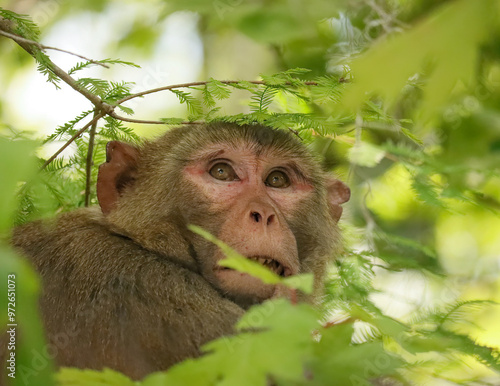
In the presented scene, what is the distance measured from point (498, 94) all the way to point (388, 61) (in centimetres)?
129

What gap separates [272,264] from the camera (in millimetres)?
3332

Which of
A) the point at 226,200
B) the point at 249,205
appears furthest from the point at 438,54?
the point at 226,200

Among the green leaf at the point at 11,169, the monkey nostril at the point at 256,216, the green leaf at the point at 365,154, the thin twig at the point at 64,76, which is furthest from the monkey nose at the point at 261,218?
the green leaf at the point at 11,169

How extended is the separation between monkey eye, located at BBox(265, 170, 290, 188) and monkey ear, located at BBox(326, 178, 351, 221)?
1.94ft

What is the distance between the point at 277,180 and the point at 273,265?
892 millimetres

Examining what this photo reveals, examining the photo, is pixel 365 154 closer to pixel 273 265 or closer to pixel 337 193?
pixel 337 193

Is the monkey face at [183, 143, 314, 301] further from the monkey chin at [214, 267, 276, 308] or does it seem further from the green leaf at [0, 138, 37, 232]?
the green leaf at [0, 138, 37, 232]

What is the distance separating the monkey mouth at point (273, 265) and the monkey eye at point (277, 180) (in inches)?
32.4

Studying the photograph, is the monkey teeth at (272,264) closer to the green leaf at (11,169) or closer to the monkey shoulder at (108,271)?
the monkey shoulder at (108,271)

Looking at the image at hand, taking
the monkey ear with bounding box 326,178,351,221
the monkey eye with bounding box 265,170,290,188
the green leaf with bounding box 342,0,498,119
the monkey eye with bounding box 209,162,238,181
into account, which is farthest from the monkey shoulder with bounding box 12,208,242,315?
the green leaf with bounding box 342,0,498,119

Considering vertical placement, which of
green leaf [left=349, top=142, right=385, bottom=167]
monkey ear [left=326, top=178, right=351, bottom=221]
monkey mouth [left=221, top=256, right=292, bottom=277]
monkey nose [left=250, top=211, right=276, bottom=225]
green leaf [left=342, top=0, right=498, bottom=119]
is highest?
green leaf [left=342, top=0, right=498, bottom=119]

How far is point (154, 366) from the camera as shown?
9.29ft

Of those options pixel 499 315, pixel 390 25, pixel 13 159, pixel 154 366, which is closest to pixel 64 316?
pixel 154 366

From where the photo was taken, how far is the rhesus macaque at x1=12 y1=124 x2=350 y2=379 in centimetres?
292
